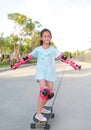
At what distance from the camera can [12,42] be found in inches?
2463

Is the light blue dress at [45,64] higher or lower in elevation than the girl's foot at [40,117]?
higher

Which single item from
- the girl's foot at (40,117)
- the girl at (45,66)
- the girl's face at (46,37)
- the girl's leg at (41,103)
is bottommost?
the girl's foot at (40,117)

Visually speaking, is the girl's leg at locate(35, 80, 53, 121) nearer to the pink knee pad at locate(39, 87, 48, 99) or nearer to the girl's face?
the pink knee pad at locate(39, 87, 48, 99)

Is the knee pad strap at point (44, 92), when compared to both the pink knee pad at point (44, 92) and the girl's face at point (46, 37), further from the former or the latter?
the girl's face at point (46, 37)

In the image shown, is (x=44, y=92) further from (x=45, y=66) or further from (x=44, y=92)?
(x=45, y=66)

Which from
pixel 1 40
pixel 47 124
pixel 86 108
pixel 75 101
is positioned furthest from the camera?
pixel 1 40

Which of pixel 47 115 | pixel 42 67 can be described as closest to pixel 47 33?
pixel 42 67

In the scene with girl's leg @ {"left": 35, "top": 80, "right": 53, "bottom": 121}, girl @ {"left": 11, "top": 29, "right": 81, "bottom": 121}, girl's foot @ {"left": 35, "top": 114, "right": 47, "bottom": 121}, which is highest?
girl @ {"left": 11, "top": 29, "right": 81, "bottom": 121}

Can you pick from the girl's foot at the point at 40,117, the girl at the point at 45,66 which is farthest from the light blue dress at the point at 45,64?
the girl's foot at the point at 40,117

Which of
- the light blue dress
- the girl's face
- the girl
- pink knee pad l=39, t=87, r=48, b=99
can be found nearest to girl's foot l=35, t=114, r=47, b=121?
the girl

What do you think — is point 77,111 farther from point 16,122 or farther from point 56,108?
point 16,122

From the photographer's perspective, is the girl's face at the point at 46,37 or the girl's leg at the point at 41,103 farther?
the girl's face at the point at 46,37

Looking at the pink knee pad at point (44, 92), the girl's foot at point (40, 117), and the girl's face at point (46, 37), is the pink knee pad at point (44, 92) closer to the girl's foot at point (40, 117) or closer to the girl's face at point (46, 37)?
the girl's foot at point (40, 117)

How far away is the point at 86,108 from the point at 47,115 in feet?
5.77
